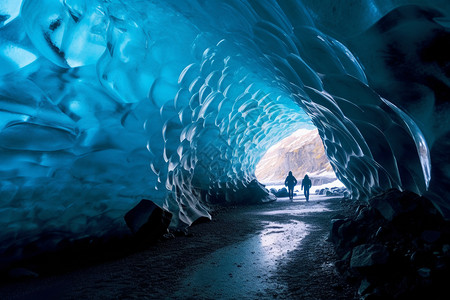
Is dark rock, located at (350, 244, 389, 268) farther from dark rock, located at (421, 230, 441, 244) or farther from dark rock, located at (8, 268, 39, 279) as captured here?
dark rock, located at (8, 268, 39, 279)

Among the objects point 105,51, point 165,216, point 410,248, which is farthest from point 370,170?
point 105,51

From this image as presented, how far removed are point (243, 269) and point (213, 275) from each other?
0.36 meters

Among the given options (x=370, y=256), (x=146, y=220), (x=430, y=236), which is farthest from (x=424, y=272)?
(x=146, y=220)

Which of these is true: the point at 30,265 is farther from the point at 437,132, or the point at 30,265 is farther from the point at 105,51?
the point at 437,132

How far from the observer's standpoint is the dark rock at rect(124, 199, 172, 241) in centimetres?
443

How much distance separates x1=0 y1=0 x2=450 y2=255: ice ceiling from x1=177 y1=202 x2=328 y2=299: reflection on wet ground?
5.38ft

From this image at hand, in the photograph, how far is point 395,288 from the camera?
6.42 ft

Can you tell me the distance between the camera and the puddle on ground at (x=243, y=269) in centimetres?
247

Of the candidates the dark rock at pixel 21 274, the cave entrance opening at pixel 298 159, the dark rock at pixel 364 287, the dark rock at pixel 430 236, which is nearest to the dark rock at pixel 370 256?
the dark rock at pixel 364 287

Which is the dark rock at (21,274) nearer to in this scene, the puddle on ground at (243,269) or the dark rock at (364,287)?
the puddle on ground at (243,269)

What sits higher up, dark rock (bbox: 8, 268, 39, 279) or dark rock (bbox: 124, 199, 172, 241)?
dark rock (bbox: 124, 199, 172, 241)

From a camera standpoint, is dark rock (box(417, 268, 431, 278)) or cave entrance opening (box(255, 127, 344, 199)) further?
cave entrance opening (box(255, 127, 344, 199))

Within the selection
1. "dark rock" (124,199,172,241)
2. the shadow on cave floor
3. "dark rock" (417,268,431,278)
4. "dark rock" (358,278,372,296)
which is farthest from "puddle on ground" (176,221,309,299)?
"dark rock" (124,199,172,241)

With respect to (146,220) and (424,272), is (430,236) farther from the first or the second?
(146,220)
